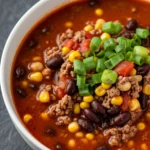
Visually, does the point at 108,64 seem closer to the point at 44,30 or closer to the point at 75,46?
the point at 75,46

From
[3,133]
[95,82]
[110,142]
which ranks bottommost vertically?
[3,133]

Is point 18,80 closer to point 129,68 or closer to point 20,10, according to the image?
point 129,68

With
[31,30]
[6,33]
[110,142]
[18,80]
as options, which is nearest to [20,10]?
[6,33]

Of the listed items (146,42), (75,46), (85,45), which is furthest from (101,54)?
(146,42)

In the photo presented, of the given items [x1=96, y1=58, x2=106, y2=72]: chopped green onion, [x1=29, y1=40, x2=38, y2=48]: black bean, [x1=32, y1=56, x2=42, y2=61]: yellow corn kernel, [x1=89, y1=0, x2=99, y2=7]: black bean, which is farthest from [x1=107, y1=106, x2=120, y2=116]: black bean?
[x1=89, y1=0, x2=99, y2=7]: black bean

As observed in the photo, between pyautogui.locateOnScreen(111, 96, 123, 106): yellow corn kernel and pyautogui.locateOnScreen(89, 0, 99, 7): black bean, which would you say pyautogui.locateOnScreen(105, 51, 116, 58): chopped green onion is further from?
pyautogui.locateOnScreen(89, 0, 99, 7): black bean

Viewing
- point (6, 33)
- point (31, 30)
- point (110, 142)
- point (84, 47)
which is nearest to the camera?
point (110, 142)
